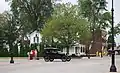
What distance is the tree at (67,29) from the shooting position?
71.2 metres

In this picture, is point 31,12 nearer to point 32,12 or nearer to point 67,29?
point 32,12

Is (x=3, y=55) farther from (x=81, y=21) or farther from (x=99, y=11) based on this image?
(x=99, y=11)

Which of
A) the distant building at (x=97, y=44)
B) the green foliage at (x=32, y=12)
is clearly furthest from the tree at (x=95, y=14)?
the green foliage at (x=32, y=12)

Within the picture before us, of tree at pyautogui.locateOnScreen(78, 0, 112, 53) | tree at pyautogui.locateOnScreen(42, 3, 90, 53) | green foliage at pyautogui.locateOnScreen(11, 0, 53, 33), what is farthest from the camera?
tree at pyautogui.locateOnScreen(78, 0, 112, 53)

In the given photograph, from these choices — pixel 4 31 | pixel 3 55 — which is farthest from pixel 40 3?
pixel 3 55

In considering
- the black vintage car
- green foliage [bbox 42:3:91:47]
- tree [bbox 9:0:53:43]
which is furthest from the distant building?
the black vintage car

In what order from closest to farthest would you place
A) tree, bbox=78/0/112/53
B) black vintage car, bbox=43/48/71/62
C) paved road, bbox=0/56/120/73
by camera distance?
paved road, bbox=0/56/120/73 → black vintage car, bbox=43/48/71/62 → tree, bbox=78/0/112/53

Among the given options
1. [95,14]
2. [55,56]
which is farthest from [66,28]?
[95,14]

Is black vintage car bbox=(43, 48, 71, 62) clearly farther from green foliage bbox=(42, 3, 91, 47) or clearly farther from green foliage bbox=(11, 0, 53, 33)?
green foliage bbox=(11, 0, 53, 33)

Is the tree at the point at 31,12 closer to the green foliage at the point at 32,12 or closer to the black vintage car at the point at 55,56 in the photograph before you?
the green foliage at the point at 32,12

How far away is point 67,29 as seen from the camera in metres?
71.3

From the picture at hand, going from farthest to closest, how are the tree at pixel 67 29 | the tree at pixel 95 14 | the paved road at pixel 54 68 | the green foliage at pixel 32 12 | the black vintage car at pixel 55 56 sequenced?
the tree at pixel 95 14
the green foliage at pixel 32 12
the tree at pixel 67 29
the black vintage car at pixel 55 56
the paved road at pixel 54 68

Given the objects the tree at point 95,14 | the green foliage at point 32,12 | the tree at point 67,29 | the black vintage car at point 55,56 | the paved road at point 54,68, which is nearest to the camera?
the paved road at point 54,68

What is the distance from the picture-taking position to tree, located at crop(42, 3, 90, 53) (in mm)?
71250
